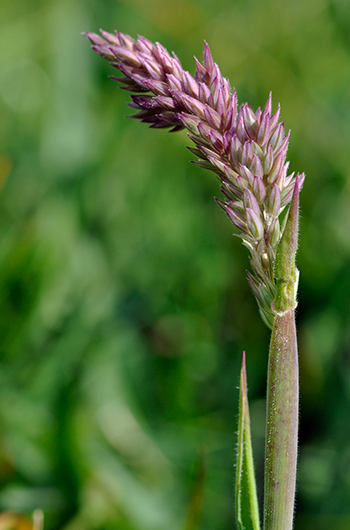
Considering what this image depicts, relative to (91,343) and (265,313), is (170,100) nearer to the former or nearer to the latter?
(265,313)

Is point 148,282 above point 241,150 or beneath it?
above

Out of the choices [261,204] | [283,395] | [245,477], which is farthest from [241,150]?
[245,477]

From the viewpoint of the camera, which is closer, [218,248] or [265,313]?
[265,313]

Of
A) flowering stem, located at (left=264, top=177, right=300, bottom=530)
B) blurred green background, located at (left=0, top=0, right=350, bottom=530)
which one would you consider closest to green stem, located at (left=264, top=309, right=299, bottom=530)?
flowering stem, located at (left=264, top=177, right=300, bottom=530)

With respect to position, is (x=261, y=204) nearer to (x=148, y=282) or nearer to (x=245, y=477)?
(x=245, y=477)

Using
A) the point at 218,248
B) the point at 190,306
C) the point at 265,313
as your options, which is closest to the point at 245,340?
the point at 190,306

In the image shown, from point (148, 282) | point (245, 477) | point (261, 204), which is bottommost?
point (245, 477)

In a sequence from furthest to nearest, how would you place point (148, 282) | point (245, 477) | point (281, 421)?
point (148, 282), point (245, 477), point (281, 421)
